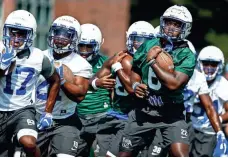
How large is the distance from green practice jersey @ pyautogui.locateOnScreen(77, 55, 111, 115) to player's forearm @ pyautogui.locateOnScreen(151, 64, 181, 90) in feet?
6.01

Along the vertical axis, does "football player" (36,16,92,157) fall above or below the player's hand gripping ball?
below

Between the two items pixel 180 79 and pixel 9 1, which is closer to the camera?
pixel 180 79

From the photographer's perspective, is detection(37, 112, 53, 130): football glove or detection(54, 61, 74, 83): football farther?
detection(54, 61, 74, 83): football

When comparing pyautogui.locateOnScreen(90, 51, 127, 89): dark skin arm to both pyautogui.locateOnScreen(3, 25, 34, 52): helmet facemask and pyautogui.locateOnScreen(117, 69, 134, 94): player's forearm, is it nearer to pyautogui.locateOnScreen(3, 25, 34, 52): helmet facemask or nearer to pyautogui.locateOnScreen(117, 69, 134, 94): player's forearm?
pyautogui.locateOnScreen(117, 69, 134, 94): player's forearm

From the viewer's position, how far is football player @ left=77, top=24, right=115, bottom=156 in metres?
12.4

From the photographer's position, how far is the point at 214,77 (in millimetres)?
13492

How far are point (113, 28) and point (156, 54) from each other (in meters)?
20.4

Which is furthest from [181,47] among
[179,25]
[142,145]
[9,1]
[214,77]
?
[9,1]

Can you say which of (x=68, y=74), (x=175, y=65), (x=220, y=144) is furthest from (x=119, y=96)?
(x=175, y=65)

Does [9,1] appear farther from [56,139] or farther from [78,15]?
[56,139]

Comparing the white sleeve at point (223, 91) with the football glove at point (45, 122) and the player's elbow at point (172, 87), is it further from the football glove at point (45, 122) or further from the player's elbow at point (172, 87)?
the football glove at point (45, 122)

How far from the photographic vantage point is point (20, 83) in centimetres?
1077

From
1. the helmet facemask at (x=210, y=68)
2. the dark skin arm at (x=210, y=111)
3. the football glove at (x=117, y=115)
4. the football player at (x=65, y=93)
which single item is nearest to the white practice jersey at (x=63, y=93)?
the football player at (x=65, y=93)

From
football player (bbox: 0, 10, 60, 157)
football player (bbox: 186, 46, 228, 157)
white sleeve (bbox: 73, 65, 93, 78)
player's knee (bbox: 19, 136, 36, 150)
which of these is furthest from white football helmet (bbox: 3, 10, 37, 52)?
football player (bbox: 186, 46, 228, 157)
